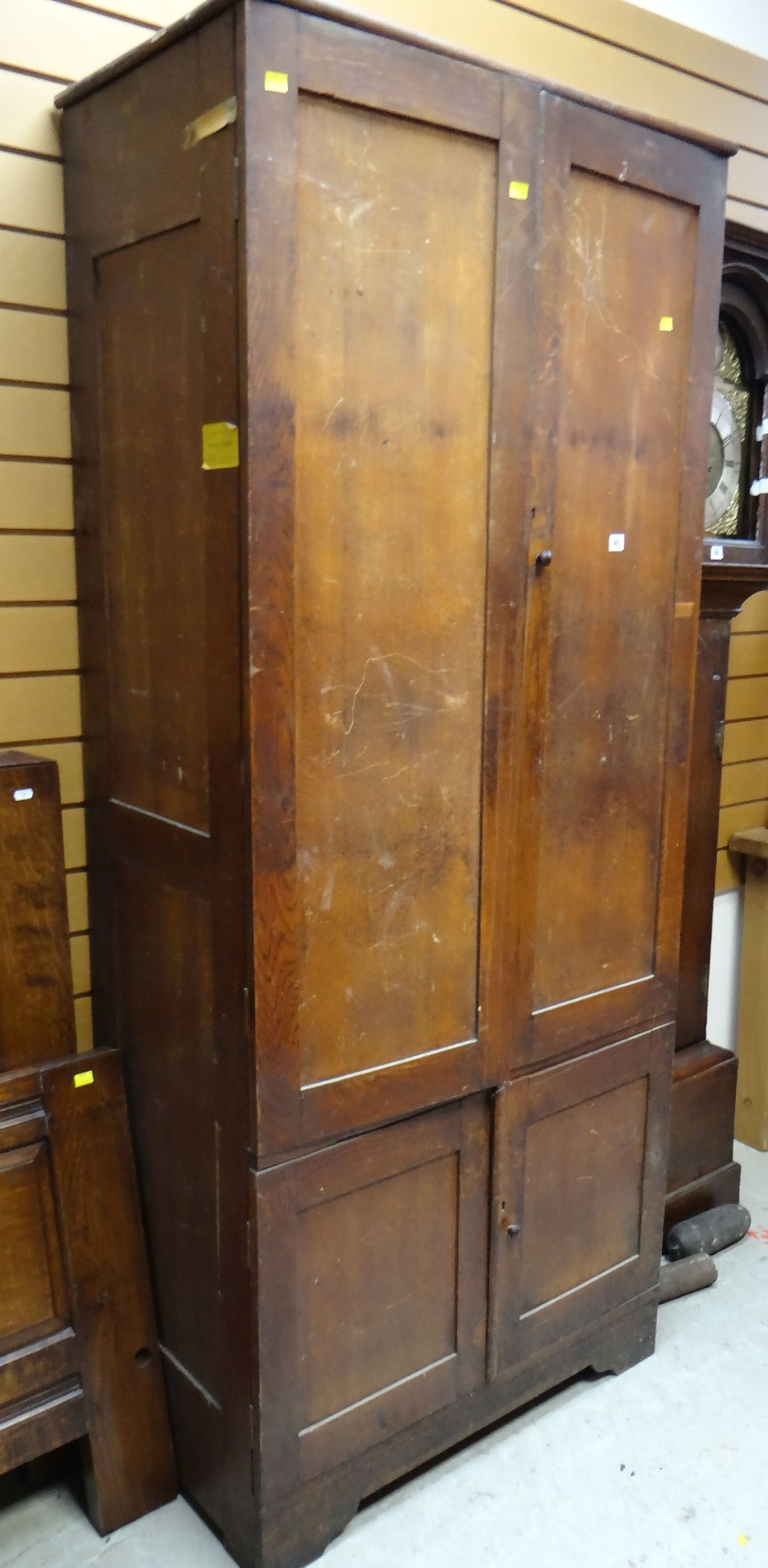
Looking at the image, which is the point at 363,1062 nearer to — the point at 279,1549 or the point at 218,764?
the point at 218,764

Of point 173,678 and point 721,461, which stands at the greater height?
point 721,461

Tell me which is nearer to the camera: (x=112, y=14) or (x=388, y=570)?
(x=388, y=570)

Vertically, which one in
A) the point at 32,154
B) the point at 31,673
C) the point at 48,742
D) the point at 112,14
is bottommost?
the point at 48,742

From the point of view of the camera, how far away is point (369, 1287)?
6.26 feet

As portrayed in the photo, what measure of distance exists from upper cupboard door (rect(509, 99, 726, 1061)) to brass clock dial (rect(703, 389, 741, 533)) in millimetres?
569

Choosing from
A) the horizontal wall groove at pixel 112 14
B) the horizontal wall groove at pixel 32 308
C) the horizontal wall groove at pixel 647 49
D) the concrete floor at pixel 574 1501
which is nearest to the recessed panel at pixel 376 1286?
the concrete floor at pixel 574 1501

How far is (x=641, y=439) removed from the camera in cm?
201

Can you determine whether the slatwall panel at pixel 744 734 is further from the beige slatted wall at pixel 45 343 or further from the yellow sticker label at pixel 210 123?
the yellow sticker label at pixel 210 123

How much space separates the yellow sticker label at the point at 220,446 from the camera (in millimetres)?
1541

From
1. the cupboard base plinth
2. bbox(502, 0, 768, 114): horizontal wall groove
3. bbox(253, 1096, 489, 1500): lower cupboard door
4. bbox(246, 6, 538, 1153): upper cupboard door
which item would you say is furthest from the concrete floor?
bbox(502, 0, 768, 114): horizontal wall groove

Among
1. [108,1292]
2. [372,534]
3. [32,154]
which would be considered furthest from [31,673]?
[108,1292]

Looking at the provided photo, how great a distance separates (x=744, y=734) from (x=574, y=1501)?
204 centimetres

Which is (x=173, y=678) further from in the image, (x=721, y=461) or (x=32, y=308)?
(x=721, y=461)

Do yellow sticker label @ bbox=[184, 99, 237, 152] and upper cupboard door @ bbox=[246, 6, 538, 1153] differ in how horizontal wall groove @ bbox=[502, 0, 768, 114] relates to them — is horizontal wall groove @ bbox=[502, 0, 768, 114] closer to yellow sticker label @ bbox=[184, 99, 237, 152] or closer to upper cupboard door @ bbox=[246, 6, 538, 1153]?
upper cupboard door @ bbox=[246, 6, 538, 1153]
